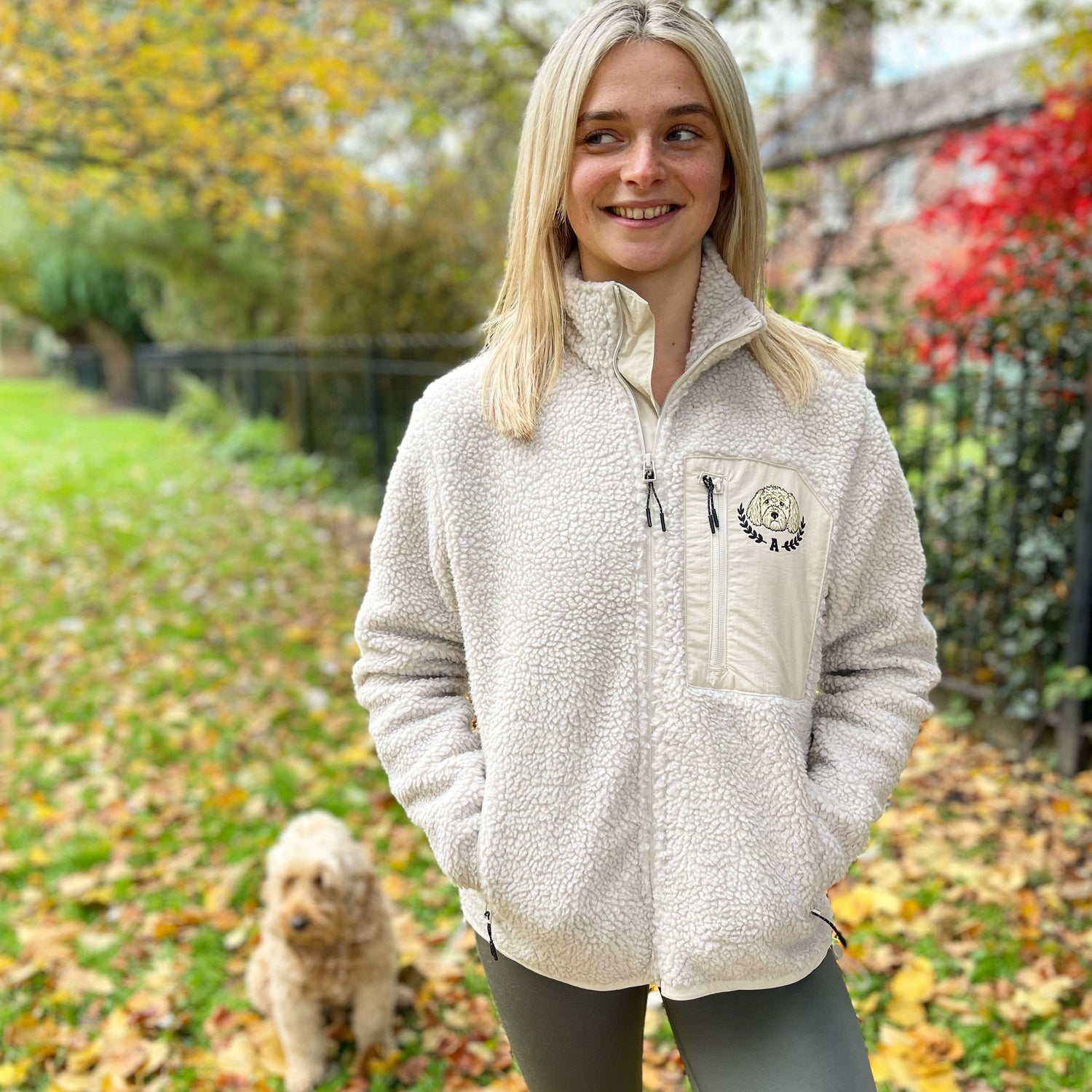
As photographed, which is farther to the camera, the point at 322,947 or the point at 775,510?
the point at 322,947

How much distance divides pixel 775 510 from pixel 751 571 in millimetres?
106

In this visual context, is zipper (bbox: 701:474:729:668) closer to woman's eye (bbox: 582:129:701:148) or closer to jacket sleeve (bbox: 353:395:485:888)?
jacket sleeve (bbox: 353:395:485:888)

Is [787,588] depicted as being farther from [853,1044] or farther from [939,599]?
[939,599]

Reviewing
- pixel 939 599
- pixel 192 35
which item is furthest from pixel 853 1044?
pixel 192 35

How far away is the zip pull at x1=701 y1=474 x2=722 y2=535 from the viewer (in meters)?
1.55

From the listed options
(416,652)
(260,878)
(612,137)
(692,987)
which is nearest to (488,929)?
(692,987)

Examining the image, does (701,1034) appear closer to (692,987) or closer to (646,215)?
(692,987)

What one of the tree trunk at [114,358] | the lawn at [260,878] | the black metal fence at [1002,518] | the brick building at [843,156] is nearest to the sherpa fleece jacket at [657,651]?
the lawn at [260,878]

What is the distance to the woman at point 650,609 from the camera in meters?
1.50

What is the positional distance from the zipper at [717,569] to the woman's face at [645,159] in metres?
0.37

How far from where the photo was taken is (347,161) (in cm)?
902

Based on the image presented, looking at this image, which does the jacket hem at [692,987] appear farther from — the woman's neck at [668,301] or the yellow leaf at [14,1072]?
the yellow leaf at [14,1072]

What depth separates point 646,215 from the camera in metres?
1.58

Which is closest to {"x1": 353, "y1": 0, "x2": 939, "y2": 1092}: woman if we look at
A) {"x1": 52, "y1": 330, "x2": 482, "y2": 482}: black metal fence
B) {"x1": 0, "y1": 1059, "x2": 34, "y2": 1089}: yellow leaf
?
{"x1": 0, "y1": 1059, "x2": 34, "y2": 1089}: yellow leaf
